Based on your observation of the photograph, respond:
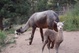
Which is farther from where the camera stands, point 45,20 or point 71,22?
point 71,22

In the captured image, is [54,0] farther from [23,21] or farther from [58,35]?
[58,35]

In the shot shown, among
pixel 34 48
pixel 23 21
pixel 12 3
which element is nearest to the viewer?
pixel 34 48

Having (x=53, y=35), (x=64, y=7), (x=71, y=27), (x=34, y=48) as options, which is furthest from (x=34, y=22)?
(x=64, y=7)

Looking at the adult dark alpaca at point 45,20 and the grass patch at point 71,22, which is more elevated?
the adult dark alpaca at point 45,20

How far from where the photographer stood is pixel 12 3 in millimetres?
19188

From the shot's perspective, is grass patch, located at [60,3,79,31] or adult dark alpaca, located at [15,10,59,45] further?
grass patch, located at [60,3,79,31]

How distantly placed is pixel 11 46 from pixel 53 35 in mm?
3521

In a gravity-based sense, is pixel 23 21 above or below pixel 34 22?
below

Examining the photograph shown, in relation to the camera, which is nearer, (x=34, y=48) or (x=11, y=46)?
(x=34, y=48)

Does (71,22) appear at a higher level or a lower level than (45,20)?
lower

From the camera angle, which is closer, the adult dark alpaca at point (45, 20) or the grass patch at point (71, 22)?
the adult dark alpaca at point (45, 20)

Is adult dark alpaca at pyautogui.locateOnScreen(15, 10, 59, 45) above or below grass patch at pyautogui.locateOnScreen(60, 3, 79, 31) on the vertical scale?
above

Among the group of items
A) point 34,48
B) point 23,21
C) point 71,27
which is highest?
point 34,48

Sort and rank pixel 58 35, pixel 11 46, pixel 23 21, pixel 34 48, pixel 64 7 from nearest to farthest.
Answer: pixel 58 35 → pixel 34 48 → pixel 11 46 → pixel 23 21 → pixel 64 7
